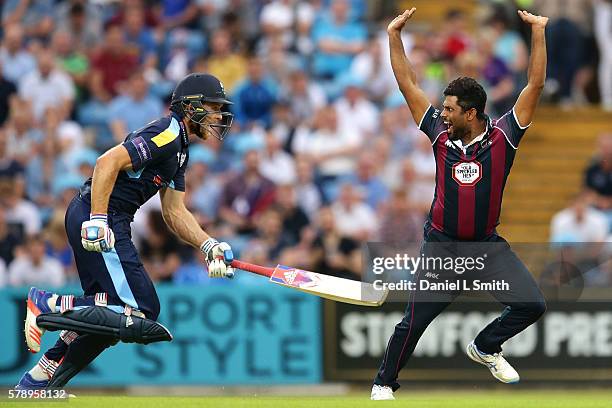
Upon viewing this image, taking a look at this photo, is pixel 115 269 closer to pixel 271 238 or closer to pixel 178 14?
pixel 271 238

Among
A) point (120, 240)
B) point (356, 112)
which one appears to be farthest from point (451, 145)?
point (356, 112)

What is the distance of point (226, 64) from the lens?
59.7 feet

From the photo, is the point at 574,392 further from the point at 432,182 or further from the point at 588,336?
the point at 432,182

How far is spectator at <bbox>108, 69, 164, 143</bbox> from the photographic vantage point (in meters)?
17.6

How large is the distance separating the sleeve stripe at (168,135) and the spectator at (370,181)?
675 centimetres

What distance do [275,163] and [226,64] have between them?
1.87 metres

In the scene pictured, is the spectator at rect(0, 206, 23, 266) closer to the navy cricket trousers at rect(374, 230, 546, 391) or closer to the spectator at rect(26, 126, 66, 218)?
the spectator at rect(26, 126, 66, 218)

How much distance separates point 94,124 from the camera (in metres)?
18.0

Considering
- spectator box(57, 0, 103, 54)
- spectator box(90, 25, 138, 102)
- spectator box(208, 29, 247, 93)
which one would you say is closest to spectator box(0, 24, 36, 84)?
spectator box(57, 0, 103, 54)

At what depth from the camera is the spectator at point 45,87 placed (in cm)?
1800

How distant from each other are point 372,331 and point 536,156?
4.62m

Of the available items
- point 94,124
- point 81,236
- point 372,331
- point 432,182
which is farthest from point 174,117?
point 94,124

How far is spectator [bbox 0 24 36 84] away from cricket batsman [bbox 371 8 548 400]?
366 inches

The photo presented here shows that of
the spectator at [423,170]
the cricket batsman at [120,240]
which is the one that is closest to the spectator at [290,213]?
the spectator at [423,170]
